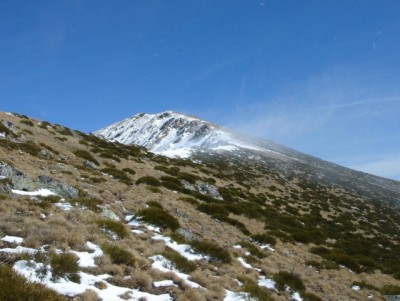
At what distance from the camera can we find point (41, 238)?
10.3 metres

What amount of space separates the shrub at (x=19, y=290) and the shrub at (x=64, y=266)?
126 centimetres

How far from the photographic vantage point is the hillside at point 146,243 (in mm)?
9539

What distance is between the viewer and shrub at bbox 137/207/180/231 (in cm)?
1600

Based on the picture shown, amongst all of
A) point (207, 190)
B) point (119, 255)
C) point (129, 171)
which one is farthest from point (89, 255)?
point (207, 190)

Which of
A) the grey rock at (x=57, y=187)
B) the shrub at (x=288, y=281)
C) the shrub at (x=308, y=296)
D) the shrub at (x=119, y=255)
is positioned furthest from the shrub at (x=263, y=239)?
the shrub at (x=119, y=255)

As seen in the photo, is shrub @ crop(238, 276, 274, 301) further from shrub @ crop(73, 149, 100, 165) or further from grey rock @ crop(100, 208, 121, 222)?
shrub @ crop(73, 149, 100, 165)

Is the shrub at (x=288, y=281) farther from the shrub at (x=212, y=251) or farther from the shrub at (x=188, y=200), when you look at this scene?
the shrub at (x=188, y=200)

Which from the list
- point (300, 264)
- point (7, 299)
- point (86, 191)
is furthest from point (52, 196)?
point (300, 264)

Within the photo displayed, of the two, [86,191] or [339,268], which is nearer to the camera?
[86,191]

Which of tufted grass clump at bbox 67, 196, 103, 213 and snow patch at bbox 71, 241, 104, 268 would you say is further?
tufted grass clump at bbox 67, 196, 103, 213

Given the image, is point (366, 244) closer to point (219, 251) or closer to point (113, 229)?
point (219, 251)

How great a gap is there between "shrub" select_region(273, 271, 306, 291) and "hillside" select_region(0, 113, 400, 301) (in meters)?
0.06

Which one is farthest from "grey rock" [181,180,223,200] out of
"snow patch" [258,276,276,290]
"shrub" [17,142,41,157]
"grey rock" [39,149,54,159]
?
"snow patch" [258,276,276,290]

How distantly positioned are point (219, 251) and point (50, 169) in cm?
1043
